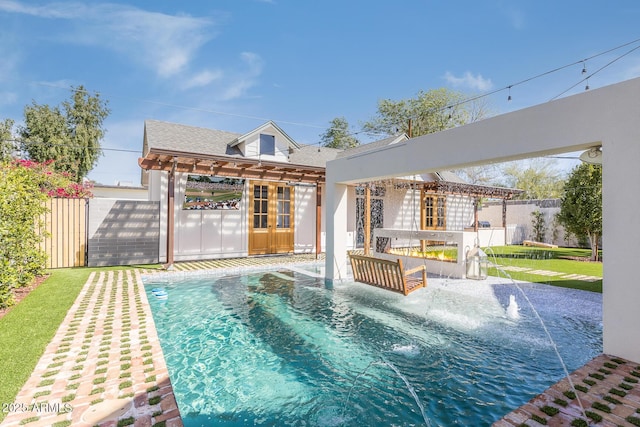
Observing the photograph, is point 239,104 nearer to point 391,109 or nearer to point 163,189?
point 163,189

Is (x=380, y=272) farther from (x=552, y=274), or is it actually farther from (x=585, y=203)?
(x=585, y=203)

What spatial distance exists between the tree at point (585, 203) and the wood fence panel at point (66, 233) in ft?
62.7

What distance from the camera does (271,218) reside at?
1412 cm

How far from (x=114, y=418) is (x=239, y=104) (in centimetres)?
1930

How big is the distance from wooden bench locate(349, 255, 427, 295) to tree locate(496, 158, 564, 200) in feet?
109

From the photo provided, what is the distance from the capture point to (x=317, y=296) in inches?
295

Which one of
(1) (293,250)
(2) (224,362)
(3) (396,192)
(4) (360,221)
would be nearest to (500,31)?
(3) (396,192)

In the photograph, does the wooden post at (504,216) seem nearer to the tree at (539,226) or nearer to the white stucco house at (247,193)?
the tree at (539,226)

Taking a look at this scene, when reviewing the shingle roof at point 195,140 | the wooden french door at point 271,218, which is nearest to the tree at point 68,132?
the shingle roof at point 195,140

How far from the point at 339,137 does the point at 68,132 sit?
81.7 feet

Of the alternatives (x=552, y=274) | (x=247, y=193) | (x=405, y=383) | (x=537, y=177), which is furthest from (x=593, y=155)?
(x=537, y=177)

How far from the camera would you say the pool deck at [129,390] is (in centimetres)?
266

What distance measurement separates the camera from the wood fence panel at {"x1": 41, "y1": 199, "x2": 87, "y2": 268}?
33.3ft

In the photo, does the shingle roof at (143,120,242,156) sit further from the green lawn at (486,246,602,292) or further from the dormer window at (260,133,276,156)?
the green lawn at (486,246,602,292)
